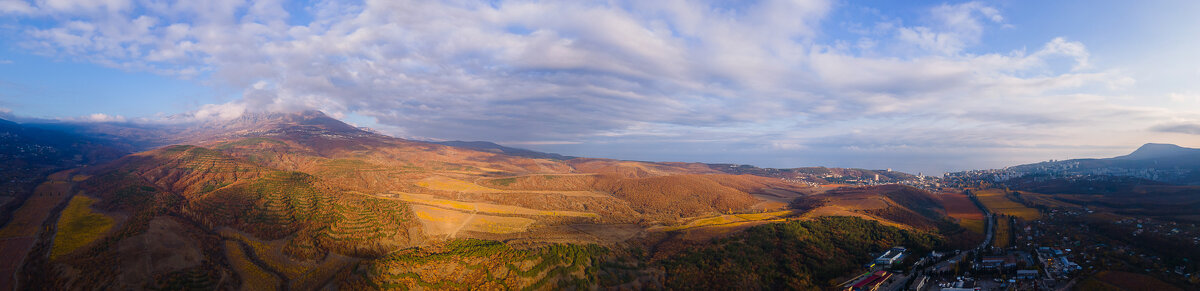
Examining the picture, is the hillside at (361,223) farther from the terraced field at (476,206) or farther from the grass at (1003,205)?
the grass at (1003,205)

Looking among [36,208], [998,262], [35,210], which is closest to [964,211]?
[998,262]

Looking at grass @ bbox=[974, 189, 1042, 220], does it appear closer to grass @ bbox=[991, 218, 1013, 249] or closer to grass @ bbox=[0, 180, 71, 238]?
grass @ bbox=[991, 218, 1013, 249]

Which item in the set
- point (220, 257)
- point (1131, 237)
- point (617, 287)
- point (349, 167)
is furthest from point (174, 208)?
point (1131, 237)

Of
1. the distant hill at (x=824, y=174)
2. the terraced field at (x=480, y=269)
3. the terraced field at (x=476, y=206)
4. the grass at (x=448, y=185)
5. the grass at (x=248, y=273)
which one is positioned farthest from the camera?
the distant hill at (x=824, y=174)

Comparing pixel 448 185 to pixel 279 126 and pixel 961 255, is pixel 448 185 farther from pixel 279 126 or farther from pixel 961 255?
pixel 279 126

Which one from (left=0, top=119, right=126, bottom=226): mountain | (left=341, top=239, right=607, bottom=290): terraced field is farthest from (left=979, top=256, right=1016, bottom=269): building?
(left=0, top=119, right=126, bottom=226): mountain

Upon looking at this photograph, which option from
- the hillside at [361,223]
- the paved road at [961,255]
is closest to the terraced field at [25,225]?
the hillside at [361,223]
